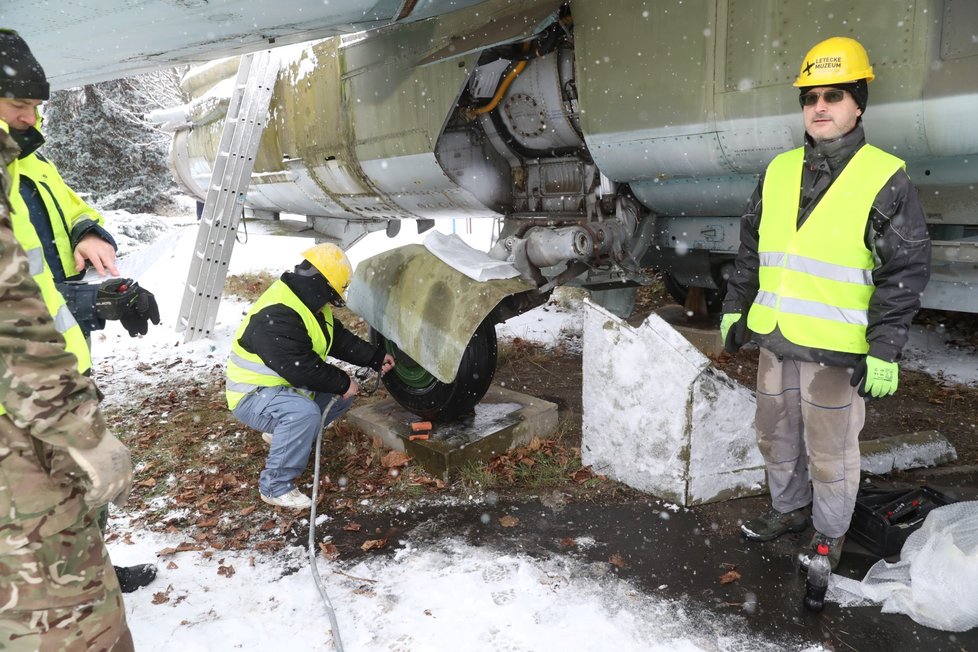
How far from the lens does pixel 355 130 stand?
5.34 m

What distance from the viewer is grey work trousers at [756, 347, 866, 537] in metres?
2.66

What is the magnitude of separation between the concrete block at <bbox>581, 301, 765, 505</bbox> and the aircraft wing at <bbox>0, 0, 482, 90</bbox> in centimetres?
242

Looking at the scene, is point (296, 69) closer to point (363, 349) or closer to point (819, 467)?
point (363, 349)

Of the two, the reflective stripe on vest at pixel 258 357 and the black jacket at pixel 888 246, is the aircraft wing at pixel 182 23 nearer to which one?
the reflective stripe on vest at pixel 258 357

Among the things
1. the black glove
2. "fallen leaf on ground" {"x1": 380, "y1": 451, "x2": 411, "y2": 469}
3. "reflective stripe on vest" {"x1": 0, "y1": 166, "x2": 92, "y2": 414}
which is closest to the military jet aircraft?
"fallen leaf on ground" {"x1": 380, "y1": 451, "x2": 411, "y2": 469}

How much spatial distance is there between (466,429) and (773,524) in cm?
185

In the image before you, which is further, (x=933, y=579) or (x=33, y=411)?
(x=933, y=579)

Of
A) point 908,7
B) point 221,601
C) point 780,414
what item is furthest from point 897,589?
point 221,601

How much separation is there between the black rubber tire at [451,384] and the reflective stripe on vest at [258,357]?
0.77 m

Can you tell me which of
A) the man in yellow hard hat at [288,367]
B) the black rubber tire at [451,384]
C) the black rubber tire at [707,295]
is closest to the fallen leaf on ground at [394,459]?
the black rubber tire at [451,384]

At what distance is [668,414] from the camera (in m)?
3.35

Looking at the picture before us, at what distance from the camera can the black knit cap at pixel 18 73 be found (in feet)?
6.62

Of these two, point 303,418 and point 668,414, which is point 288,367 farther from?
point 668,414

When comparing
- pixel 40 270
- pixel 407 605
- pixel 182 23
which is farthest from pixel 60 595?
pixel 182 23
